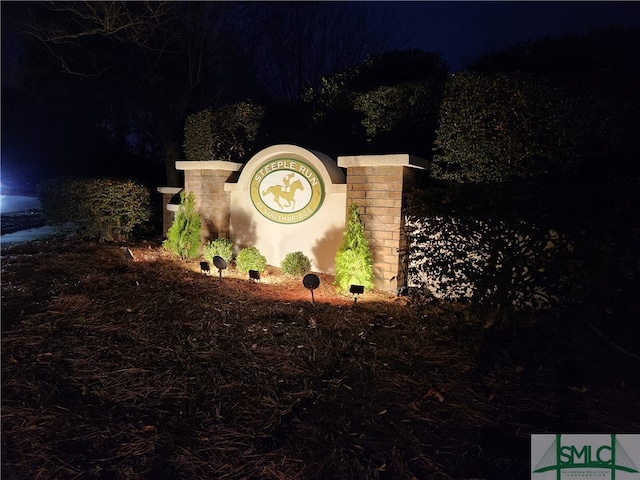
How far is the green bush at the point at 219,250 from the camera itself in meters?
7.23

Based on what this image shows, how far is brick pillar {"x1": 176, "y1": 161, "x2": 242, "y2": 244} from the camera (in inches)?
315

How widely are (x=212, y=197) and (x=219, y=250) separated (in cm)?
132

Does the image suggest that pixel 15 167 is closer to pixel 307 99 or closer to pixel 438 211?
pixel 307 99

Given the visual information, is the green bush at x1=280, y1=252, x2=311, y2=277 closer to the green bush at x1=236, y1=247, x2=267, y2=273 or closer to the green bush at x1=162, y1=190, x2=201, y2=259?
the green bush at x1=236, y1=247, x2=267, y2=273

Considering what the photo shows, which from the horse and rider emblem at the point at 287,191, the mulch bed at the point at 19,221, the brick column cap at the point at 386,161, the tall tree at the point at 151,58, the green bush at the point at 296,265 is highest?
the tall tree at the point at 151,58

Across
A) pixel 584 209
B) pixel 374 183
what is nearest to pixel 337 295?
pixel 374 183

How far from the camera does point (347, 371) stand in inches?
134

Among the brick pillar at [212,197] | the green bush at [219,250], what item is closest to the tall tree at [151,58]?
the brick pillar at [212,197]

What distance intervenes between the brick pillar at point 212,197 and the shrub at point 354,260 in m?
3.02

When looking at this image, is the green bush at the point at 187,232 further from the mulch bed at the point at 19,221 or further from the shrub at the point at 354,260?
Answer: the mulch bed at the point at 19,221

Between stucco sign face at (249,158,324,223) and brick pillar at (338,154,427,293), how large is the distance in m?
0.87

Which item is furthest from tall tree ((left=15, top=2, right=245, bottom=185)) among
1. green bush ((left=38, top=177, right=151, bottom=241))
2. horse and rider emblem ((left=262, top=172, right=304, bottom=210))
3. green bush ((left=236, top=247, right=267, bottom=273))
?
green bush ((left=236, top=247, right=267, bottom=273))

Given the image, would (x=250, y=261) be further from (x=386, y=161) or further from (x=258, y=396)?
(x=258, y=396)

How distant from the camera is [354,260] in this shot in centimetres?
572
